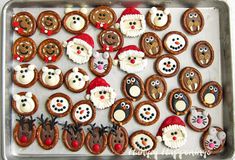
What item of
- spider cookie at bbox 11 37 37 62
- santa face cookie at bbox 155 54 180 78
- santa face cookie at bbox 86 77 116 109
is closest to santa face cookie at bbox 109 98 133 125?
santa face cookie at bbox 86 77 116 109

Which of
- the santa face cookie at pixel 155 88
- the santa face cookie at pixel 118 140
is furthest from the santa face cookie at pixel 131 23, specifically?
the santa face cookie at pixel 118 140

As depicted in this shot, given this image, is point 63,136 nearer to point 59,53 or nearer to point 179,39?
point 59,53

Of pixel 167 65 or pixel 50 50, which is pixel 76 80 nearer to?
pixel 50 50

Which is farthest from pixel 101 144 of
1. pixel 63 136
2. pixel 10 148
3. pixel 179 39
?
pixel 179 39

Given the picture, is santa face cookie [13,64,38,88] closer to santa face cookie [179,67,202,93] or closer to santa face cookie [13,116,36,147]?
santa face cookie [13,116,36,147]

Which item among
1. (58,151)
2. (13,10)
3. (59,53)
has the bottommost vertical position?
(58,151)

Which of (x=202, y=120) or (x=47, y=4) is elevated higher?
(x=47, y=4)
